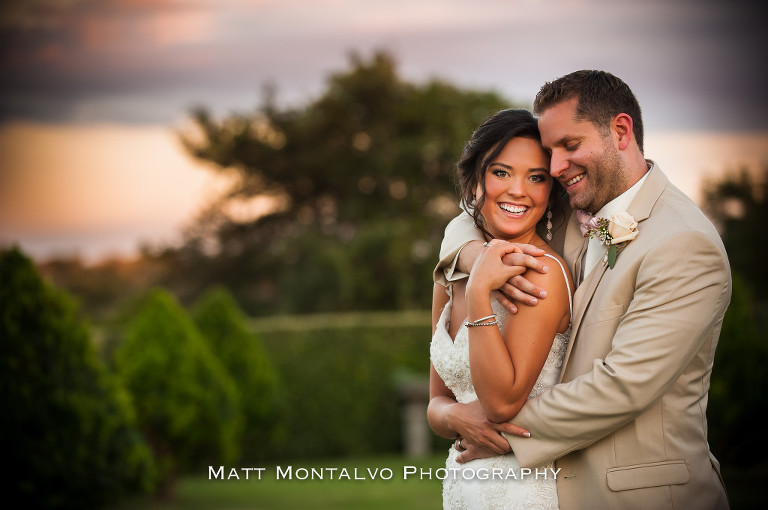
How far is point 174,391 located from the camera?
9258 millimetres

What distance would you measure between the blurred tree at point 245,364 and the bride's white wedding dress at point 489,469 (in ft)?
28.5

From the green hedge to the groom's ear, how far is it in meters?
Answer: 10.6

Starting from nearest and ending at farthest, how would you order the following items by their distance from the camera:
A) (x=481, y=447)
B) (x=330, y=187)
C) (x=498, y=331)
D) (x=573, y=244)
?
(x=498, y=331) → (x=481, y=447) → (x=573, y=244) → (x=330, y=187)

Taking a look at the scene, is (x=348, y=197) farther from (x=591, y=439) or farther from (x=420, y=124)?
(x=591, y=439)

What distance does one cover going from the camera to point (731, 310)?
8.42 meters

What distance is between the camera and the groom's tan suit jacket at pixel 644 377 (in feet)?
8.38

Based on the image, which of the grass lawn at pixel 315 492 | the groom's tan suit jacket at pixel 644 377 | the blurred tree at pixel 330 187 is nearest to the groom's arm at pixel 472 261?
the groom's tan suit jacket at pixel 644 377

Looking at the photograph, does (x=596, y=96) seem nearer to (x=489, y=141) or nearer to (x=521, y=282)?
(x=489, y=141)

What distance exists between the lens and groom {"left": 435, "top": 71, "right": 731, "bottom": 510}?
256cm

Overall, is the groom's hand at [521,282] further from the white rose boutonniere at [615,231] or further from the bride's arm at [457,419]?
the bride's arm at [457,419]

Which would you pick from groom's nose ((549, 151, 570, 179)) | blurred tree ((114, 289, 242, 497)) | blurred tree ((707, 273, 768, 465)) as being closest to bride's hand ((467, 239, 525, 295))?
groom's nose ((549, 151, 570, 179))

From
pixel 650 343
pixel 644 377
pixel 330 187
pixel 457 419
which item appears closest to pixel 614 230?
pixel 650 343

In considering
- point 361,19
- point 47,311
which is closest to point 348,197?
point 361,19

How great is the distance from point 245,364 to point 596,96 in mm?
9430
